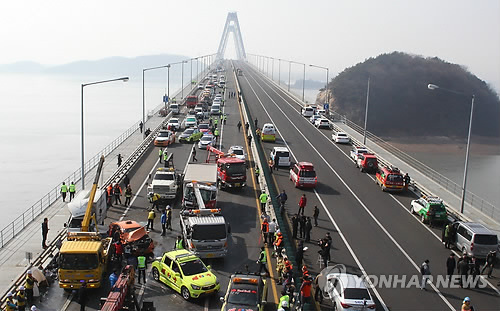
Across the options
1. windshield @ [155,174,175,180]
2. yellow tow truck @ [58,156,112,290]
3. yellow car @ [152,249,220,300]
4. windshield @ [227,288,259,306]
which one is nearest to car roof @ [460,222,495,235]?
windshield @ [227,288,259,306]

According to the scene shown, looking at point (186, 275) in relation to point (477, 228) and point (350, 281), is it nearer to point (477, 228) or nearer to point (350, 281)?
point (350, 281)

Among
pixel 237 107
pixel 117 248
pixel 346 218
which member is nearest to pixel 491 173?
pixel 237 107

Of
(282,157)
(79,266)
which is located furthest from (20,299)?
(282,157)

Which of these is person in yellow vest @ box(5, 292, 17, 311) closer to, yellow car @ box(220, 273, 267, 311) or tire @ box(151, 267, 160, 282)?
tire @ box(151, 267, 160, 282)

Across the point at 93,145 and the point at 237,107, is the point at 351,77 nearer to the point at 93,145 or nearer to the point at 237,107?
the point at 237,107

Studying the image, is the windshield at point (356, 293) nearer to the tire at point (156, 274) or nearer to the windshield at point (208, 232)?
the windshield at point (208, 232)

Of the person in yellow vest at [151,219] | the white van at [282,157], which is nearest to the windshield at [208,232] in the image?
the person in yellow vest at [151,219]
